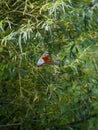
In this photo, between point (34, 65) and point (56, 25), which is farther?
point (34, 65)

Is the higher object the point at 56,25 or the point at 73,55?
the point at 56,25

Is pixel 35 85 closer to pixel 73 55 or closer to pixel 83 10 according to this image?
pixel 73 55

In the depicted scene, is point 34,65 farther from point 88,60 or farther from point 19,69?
point 88,60

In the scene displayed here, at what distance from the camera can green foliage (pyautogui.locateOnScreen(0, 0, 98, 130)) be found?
6.16 ft

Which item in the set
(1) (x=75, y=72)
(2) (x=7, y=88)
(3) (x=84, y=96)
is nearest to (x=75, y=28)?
(1) (x=75, y=72)

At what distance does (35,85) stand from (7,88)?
195 millimetres

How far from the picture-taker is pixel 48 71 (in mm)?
2105

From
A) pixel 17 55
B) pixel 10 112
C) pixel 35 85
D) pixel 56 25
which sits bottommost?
pixel 10 112

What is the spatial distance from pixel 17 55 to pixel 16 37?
11 centimetres

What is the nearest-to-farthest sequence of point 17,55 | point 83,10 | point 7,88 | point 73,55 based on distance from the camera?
point 83,10 < point 17,55 < point 73,55 < point 7,88

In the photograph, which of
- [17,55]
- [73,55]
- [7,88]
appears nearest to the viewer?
[17,55]

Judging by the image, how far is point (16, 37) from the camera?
1817mm

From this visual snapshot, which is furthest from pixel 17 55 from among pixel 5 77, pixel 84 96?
pixel 84 96

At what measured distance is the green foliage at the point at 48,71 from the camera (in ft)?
6.16
